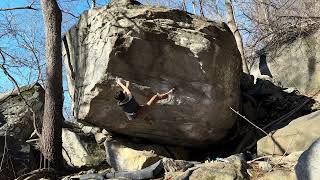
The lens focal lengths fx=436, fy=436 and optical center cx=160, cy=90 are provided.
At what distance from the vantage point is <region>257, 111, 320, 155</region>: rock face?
7.67 meters

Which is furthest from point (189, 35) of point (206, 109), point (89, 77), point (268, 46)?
point (268, 46)

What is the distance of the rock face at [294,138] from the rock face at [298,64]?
146 inches

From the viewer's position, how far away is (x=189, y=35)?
837 cm

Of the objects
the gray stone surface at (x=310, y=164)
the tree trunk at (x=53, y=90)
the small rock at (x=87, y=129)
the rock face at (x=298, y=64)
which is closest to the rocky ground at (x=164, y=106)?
the tree trunk at (x=53, y=90)

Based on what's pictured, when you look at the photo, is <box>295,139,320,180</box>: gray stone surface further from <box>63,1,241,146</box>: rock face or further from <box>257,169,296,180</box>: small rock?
<box>63,1,241,146</box>: rock face

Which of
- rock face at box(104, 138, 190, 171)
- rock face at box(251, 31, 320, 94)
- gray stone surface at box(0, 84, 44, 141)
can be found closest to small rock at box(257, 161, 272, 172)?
rock face at box(104, 138, 190, 171)

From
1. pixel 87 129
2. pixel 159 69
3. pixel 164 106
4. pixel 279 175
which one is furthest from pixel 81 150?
pixel 279 175

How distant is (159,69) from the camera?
322 inches

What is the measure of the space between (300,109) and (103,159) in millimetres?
4611

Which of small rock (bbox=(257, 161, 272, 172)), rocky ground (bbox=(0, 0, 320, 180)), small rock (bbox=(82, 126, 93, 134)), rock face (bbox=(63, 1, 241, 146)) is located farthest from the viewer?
small rock (bbox=(82, 126, 93, 134))

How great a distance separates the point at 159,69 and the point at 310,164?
4.40 m

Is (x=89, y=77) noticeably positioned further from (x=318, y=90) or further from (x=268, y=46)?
(x=268, y=46)

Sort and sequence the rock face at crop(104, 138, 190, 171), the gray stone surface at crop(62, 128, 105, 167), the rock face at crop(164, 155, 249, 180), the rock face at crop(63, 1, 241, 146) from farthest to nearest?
the gray stone surface at crop(62, 128, 105, 167)
the rock face at crop(104, 138, 190, 171)
the rock face at crop(63, 1, 241, 146)
the rock face at crop(164, 155, 249, 180)

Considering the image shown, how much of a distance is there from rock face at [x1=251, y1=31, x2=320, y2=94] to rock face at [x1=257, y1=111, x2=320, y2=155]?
371 cm
